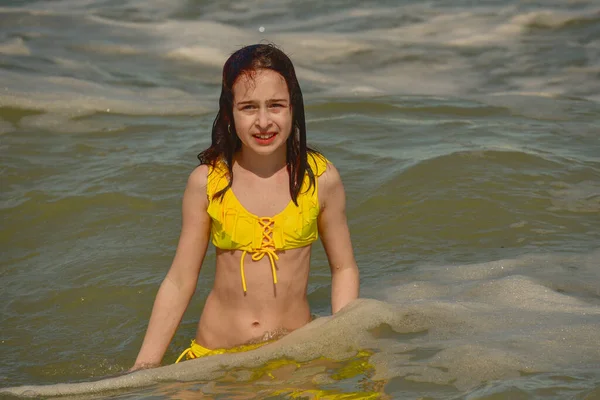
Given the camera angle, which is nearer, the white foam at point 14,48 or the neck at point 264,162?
the neck at point 264,162

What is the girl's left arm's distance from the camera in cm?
404

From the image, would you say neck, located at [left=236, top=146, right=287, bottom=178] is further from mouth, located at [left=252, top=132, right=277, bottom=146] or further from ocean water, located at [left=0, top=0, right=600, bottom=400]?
ocean water, located at [left=0, top=0, right=600, bottom=400]

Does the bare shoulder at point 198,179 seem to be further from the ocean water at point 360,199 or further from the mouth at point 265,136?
the ocean water at point 360,199

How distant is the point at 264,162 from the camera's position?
4.02 m

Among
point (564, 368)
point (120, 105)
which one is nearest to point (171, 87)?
point (120, 105)

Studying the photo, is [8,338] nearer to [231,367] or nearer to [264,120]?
[231,367]

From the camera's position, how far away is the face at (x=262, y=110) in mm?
3826

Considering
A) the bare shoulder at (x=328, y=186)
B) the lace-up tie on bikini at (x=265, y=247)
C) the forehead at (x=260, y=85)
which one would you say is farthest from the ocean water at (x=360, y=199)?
the forehead at (x=260, y=85)

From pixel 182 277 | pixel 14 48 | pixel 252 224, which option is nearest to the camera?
pixel 252 224

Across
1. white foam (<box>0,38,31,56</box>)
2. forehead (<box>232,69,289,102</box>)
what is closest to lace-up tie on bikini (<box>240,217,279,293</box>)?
forehead (<box>232,69,289,102</box>)

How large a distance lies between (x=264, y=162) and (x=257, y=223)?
0.88 ft

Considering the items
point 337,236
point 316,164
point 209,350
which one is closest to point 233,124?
point 316,164

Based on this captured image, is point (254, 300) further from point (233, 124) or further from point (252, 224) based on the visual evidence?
point (233, 124)

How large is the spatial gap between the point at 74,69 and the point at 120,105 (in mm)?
1508
